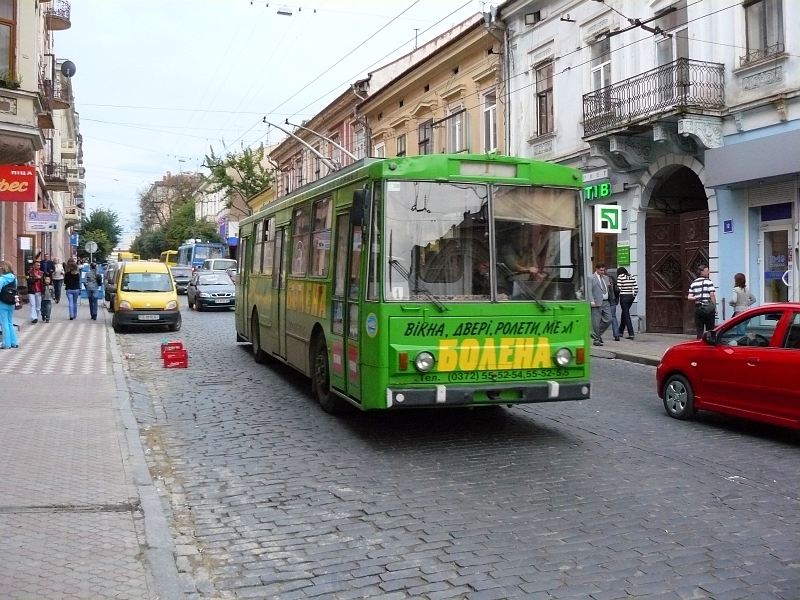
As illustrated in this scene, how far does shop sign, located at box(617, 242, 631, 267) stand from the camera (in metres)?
21.6

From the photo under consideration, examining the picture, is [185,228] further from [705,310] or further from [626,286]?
[705,310]

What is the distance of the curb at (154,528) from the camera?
4.59m

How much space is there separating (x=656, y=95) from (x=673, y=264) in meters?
4.37

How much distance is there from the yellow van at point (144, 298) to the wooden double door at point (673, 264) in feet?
40.5

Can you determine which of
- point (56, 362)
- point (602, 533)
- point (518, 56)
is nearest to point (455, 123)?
point (518, 56)

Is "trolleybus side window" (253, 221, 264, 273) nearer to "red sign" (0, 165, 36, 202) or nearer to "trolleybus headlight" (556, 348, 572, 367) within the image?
"trolleybus headlight" (556, 348, 572, 367)

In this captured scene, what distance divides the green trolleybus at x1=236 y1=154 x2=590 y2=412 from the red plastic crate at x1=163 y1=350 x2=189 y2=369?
21.8ft

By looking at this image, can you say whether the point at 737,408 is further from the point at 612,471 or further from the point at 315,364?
the point at 315,364

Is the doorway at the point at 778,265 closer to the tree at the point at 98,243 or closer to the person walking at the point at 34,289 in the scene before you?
the person walking at the point at 34,289

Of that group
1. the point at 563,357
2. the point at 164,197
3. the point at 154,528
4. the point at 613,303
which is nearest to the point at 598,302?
the point at 613,303

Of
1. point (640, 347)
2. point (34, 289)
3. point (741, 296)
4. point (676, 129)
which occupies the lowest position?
point (640, 347)

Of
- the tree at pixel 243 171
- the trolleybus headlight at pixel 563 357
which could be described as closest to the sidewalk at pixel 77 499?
the trolleybus headlight at pixel 563 357

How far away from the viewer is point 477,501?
A: 6.30 metres

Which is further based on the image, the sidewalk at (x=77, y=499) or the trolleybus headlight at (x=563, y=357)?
the trolleybus headlight at (x=563, y=357)
